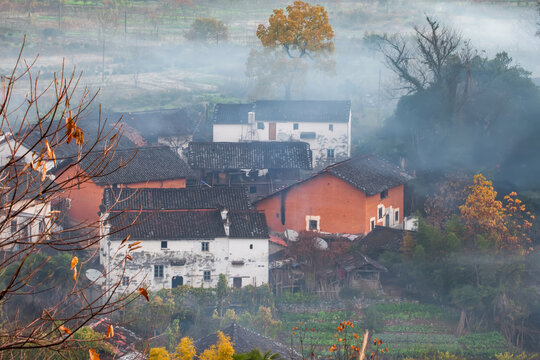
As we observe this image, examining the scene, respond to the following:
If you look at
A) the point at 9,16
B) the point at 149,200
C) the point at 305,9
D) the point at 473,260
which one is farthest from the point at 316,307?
the point at 9,16

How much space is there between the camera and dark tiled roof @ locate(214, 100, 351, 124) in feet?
102

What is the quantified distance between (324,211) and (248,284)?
433cm

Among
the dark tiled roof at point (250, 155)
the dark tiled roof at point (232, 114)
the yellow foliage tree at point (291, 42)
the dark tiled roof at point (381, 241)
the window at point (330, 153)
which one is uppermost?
the yellow foliage tree at point (291, 42)

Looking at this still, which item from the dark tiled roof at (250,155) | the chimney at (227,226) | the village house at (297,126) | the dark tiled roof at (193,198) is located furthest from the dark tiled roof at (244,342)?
the village house at (297,126)

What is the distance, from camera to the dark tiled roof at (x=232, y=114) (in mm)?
31172

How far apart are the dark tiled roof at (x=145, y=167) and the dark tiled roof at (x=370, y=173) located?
5.06 metres

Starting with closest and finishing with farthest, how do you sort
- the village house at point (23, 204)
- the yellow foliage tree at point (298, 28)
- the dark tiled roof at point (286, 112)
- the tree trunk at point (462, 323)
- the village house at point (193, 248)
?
the village house at point (23, 204), the tree trunk at point (462, 323), the village house at point (193, 248), the dark tiled roof at point (286, 112), the yellow foliage tree at point (298, 28)

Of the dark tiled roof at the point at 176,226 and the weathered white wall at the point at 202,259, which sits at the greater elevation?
the dark tiled roof at the point at 176,226

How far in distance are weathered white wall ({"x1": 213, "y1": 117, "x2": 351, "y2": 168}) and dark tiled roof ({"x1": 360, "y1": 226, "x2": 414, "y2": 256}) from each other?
8.44 m

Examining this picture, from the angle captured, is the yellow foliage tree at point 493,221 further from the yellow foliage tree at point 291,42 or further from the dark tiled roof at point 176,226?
the yellow foliage tree at point 291,42

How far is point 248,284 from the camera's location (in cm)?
2003

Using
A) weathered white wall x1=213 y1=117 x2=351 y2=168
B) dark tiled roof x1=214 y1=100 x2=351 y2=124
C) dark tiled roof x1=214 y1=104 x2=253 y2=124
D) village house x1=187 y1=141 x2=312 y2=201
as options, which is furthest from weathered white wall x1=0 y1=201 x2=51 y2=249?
dark tiled roof x1=214 y1=100 x2=351 y2=124

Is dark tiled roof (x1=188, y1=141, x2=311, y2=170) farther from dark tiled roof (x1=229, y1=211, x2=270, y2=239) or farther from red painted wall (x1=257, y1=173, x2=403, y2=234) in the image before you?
dark tiled roof (x1=229, y1=211, x2=270, y2=239)

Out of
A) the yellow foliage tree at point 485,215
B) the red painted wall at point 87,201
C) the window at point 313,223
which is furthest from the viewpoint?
the window at point 313,223
